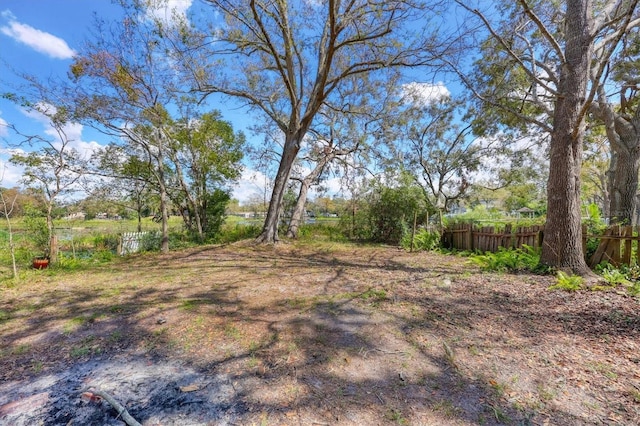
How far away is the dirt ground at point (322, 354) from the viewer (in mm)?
1613

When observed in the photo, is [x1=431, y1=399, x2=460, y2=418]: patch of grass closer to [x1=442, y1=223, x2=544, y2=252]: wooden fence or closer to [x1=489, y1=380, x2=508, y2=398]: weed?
[x1=489, y1=380, x2=508, y2=398]: weed

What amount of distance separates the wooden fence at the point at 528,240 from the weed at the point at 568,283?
3.75 ft

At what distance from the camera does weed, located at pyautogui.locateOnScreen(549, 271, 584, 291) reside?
12.0 feet

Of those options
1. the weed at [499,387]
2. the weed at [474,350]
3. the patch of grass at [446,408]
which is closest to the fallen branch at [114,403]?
the patch of grass at [446,408]

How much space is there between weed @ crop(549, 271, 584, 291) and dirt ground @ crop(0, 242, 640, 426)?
0.16 m

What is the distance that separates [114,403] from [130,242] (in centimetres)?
914

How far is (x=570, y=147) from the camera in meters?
4.23

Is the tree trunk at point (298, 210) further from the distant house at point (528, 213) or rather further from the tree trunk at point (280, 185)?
the distant house at point (528, 213)

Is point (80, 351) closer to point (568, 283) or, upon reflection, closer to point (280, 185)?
point (568, 283)

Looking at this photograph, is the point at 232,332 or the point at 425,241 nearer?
the point at 232,332

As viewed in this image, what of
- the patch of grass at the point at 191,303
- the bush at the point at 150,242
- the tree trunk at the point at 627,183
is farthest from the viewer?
the bush at the point at 150,242

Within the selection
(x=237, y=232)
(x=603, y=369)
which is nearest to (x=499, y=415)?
(x=603, y=369)

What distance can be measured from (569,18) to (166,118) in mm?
10574

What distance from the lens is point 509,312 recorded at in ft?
10.2
